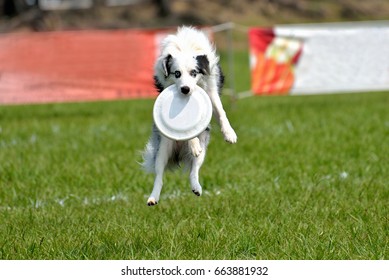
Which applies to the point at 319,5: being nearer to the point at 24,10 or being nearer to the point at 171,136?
the point at 24,10

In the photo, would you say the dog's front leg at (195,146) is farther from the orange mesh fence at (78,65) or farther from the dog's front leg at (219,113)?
the orange mesh fence at (78,65)

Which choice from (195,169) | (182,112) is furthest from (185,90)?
(195,169)

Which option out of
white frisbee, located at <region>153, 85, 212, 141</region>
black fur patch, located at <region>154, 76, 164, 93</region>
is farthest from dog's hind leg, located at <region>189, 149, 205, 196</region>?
black fur patch, located at <region>154, 76, 164, 93</region>

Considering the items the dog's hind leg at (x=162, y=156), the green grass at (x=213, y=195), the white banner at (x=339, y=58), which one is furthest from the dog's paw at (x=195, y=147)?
the white banner at (x=339, y=58)

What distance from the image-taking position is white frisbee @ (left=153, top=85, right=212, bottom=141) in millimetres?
4125

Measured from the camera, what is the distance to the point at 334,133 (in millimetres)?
9383

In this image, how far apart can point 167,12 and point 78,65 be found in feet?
62.1

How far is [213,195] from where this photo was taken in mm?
6246

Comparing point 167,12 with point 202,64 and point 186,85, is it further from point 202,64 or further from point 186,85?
point 186,85

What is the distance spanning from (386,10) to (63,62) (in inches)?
A: 982

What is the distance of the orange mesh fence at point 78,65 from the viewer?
12906mm

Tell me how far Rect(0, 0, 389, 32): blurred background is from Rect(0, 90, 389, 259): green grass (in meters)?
17.2

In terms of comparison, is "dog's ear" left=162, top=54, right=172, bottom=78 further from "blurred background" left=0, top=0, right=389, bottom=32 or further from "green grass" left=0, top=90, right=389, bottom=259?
"blurred background" left=0, top=0, right=389, bottom=32
